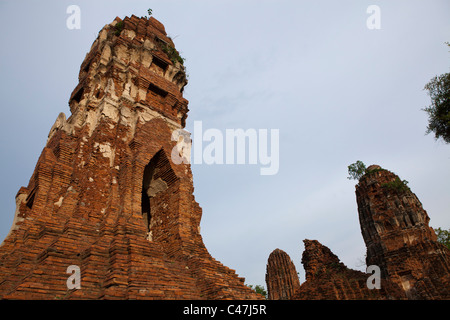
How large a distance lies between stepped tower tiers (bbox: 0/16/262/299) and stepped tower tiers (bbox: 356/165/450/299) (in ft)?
65.2

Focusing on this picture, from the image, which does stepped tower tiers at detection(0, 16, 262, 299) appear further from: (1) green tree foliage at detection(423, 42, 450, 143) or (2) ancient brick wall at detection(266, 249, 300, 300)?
(2) ancient brick wall at detection(266, 249, 300, 300)

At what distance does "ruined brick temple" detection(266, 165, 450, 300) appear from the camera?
1729 cm

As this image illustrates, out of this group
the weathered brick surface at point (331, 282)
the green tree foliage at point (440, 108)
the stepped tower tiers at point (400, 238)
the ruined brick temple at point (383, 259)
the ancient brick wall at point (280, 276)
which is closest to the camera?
the green tree foliage at point (440, 108)

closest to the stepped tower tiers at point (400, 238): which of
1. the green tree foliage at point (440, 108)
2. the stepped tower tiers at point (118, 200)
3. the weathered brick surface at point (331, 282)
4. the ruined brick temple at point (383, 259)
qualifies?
the ruined brick temple at point (383, 259)

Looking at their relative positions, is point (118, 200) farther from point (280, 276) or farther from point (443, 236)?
point (443, 236)

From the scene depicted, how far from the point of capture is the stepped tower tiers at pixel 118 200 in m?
4.79

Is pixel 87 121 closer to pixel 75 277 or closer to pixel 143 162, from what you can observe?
pixel 143 162

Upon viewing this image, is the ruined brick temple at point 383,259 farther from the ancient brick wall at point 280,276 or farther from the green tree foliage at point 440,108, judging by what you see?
the green tree foliage at point 440,108

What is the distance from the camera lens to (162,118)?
8.54m

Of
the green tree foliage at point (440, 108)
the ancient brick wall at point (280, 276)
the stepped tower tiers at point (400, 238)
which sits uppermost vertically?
the green tree foliage at point (440, 108)

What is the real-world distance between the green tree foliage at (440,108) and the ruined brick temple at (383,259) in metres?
9.86

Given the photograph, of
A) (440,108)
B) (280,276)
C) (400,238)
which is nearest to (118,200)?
(440,108)
